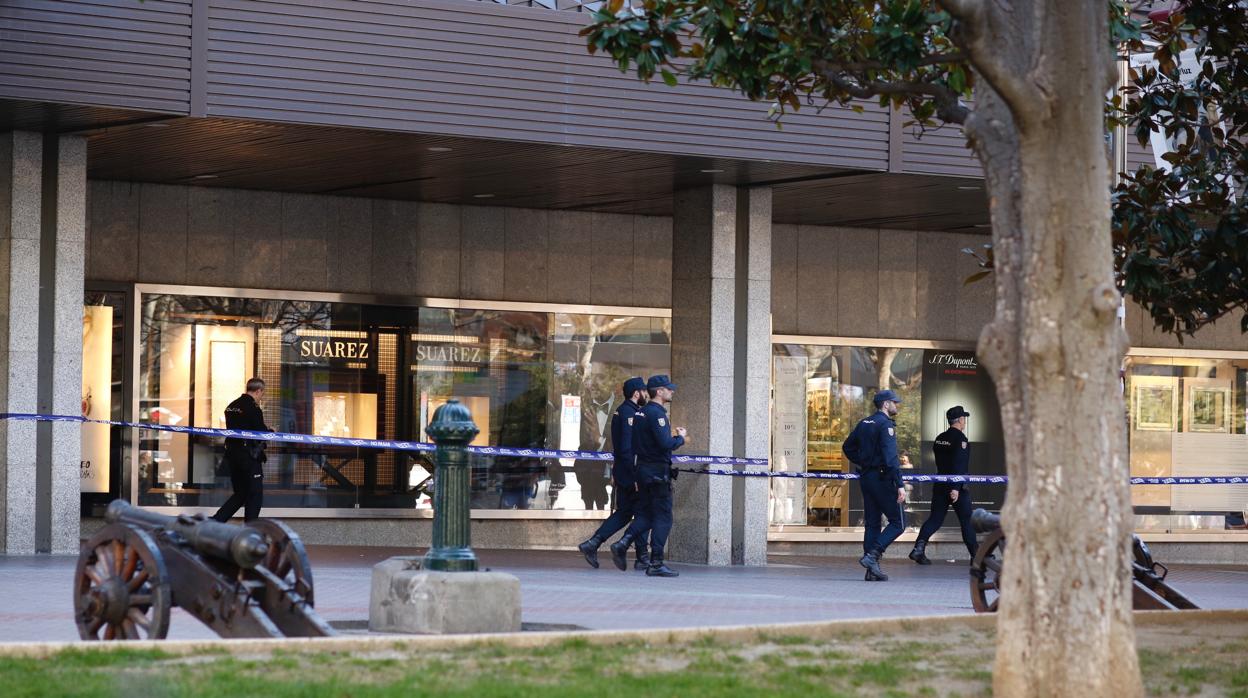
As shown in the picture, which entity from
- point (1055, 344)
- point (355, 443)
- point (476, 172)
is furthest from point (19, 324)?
point (1055, 344)

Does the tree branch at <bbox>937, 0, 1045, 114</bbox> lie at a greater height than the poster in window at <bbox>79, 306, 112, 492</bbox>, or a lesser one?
greater

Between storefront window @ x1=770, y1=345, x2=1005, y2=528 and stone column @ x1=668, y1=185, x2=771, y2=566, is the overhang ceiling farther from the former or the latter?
storefront window @ x1=770, y1=345, x2=1005, y2=528

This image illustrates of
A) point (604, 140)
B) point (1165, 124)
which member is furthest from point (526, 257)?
point (1165, 124)

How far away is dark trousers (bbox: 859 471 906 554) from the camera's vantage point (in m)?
16.0

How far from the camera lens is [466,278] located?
65.3ft

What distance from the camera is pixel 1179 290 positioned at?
12.5m

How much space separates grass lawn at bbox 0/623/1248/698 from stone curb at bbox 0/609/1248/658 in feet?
0.15

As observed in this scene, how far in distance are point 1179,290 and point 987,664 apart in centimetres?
454

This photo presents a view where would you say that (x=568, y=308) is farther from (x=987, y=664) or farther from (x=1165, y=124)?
(x=987, y=664)

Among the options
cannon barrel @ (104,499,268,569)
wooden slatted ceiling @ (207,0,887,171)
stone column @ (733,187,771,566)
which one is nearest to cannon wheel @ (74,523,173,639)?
cannon barrel @ (104,499,268,569)

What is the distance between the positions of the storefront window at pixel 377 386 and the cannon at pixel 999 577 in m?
8.94

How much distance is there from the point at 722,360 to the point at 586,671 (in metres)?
9.61

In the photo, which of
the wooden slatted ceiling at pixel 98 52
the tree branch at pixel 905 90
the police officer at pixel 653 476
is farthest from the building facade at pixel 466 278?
the tree branch at pixel 905 90

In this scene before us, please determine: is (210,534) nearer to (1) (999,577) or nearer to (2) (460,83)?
(1) (999,577)
